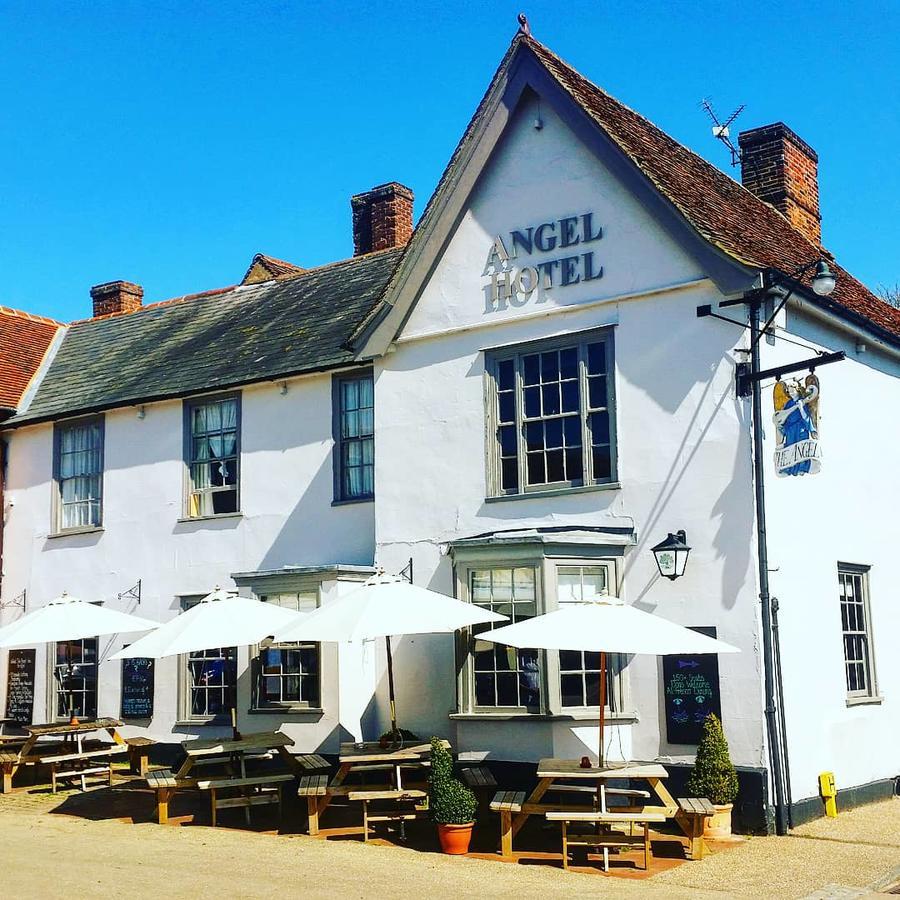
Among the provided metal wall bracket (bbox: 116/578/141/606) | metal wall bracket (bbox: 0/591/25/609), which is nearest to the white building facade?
metal wall bracket (bbox: 116/578/141/606)

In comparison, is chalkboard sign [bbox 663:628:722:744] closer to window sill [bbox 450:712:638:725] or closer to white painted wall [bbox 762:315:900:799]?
window sill [bbox 450:712:638:725]

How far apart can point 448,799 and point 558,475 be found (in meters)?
4.53

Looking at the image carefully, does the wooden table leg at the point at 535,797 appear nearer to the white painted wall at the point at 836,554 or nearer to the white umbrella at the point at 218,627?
the white painted wall at the point at 836,554

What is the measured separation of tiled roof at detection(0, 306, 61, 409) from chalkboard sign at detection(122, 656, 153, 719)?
5864 mm

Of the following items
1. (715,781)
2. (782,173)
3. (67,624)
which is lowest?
(715,781)

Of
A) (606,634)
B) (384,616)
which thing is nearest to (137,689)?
(384,616)

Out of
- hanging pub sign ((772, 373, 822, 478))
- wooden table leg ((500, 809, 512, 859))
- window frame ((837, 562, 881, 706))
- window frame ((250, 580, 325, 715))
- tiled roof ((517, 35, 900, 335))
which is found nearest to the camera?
wooden table leg ((500, 809, 512, 859))

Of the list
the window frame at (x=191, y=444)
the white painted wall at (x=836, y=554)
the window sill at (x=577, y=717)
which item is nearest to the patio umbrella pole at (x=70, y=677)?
the window frame at (x=191, y=444)

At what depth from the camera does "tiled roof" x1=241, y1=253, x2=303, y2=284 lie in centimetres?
2648

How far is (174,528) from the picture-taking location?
1919 centimetres

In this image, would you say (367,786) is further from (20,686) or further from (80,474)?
(80,474)

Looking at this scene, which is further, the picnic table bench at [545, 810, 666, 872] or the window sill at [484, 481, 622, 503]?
the window sill at [484, 481, 622, 503]

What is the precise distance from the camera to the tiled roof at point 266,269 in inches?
1043

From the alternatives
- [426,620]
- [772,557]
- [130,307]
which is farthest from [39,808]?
[130,307]
